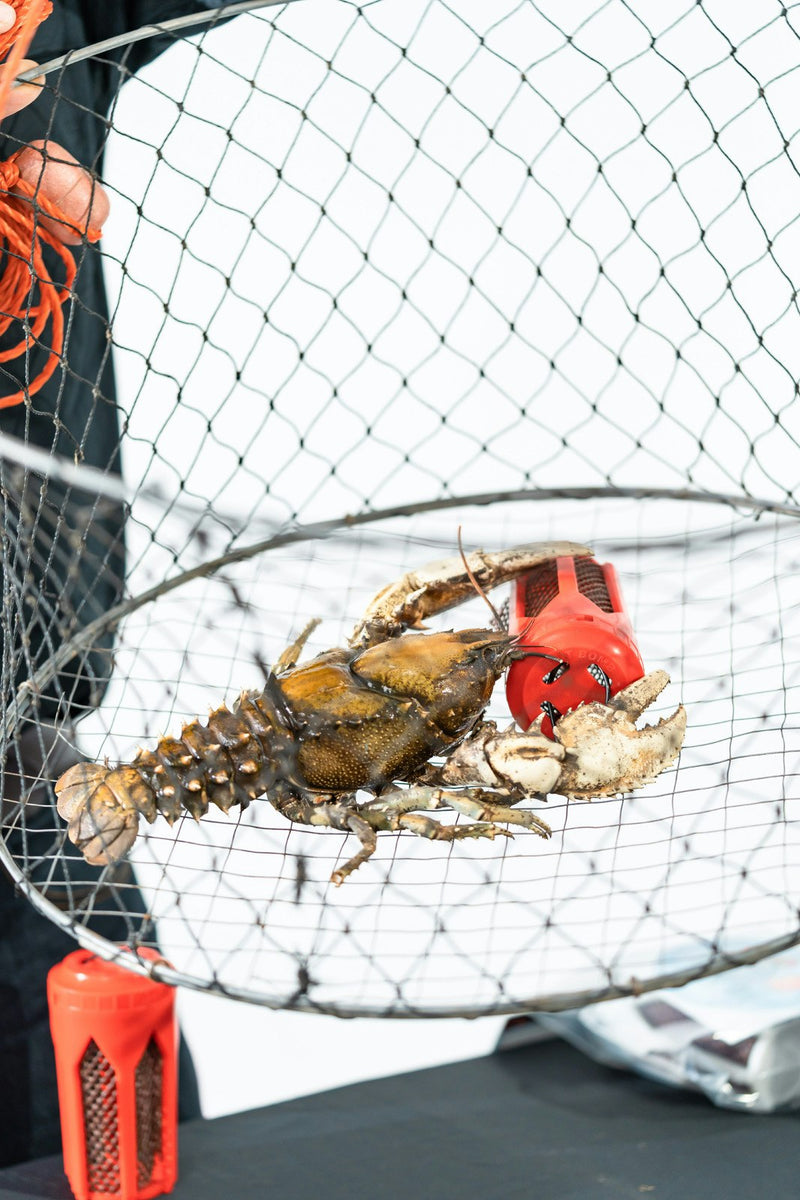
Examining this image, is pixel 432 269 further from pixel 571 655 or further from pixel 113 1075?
pixel 113 1075

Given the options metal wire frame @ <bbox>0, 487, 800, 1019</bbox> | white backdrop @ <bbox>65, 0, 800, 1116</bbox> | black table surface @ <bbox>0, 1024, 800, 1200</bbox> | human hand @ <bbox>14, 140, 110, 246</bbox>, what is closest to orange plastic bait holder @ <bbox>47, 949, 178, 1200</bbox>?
black table surface @ <bbox>0, 1024, 800, 1200</bbox>

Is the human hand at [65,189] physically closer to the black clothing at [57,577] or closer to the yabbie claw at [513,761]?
the black clothing at [57,577]

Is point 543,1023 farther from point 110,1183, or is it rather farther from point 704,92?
point 704,92

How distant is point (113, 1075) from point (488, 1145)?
13.2 inches

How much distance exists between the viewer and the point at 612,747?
0.77 m

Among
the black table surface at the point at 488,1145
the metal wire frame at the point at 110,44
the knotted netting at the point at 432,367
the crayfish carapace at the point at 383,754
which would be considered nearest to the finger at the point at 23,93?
the metal wire frame at the point at 110,44

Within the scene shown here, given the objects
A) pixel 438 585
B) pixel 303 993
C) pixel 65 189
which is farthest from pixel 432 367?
pixel 303 993

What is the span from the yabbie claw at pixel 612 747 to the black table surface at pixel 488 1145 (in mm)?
398

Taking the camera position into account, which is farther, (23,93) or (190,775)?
(190,775)

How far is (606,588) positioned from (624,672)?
83 mm

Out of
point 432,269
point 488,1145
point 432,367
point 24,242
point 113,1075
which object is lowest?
point 488,1145

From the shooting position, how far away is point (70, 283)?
81 cm

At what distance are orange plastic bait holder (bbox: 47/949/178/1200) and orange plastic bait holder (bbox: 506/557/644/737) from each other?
329 millimetres

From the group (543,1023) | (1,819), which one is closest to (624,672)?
(1,819)
